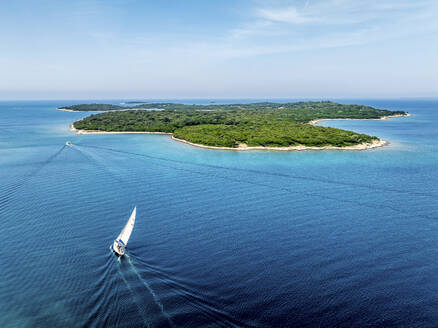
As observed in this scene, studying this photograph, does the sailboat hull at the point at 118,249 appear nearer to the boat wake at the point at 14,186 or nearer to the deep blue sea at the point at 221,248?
the deep blue sea at the point at 221,248

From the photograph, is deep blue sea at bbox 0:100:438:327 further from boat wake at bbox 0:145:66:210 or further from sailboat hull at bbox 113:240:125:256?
sailboat hull at bbox 113:240:125:256

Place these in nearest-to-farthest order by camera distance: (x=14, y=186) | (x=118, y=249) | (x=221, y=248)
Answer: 1. (x=118, y=249)
2. (x=221, y=248)
3. (x=14, y=186)

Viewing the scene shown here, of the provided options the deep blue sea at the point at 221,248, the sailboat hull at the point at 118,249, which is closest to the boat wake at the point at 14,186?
the deep blue sea at the point at 221,248

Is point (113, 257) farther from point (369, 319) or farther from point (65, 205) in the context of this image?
point (369, 319)

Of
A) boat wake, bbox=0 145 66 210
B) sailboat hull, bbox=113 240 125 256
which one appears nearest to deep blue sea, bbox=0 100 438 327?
boat wake, bbox=0 145 66 210

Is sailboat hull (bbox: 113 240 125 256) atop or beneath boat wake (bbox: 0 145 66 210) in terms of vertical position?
beneath

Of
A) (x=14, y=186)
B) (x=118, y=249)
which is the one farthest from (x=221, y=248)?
(x=14, y=186)

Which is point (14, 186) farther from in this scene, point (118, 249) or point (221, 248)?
point (221, 248)

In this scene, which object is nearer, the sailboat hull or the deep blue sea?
the deep blue sea
